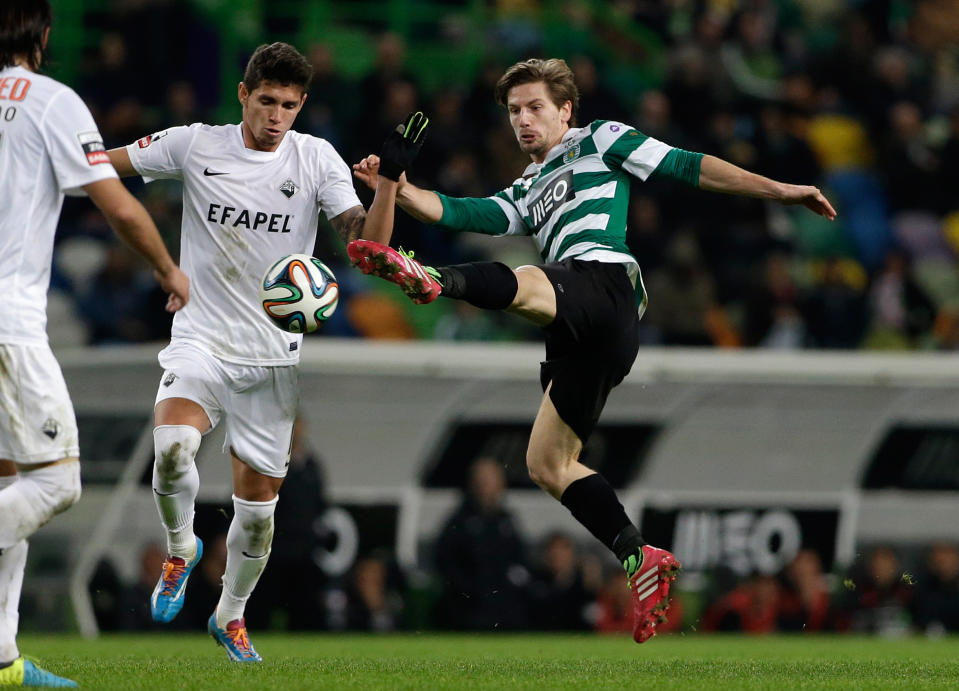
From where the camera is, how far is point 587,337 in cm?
782

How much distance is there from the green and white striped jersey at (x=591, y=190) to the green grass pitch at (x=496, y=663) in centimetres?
207

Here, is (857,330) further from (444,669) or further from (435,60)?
(444,669)

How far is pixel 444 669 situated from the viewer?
7609mm

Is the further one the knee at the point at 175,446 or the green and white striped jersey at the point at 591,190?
the green and white striped jersey at the point at 591,190

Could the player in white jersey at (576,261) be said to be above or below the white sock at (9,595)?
above

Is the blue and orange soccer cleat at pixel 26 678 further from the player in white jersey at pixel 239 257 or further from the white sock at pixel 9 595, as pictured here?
the player in white jersey at pixel 239 257

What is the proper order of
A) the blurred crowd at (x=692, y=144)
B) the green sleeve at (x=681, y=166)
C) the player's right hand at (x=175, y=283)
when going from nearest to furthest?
the player's right hand at (x=175, y=283)
the green sleeve at (x=681, y=166)
the blurred crowd at (x=692, y=144)

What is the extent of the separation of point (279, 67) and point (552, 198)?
1.61 metres

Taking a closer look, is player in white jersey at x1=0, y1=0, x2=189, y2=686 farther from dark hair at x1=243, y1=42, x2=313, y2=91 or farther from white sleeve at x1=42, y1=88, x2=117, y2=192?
dark hair at x1=243, y1=42, x2=313, y2=91

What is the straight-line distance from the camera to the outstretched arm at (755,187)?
7672 mm

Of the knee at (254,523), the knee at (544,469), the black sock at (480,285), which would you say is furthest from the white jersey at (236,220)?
the knee at (544,469)

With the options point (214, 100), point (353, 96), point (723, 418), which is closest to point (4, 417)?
point (723, 418)

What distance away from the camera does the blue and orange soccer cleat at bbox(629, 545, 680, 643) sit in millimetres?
7711

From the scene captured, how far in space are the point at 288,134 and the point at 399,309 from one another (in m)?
7.41
